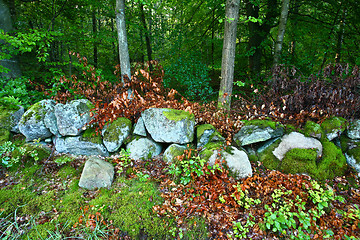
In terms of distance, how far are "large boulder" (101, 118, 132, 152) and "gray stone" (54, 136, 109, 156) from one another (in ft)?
0.69

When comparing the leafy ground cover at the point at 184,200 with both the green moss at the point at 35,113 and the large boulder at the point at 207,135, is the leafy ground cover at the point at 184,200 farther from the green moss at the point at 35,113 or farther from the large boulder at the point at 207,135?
the green moss at the point at 35,113

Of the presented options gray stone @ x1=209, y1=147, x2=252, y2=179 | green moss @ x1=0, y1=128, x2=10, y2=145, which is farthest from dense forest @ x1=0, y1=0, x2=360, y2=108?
gray stone @ x1=209, y1=147, x2=252, y2=179

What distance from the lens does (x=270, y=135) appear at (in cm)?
372

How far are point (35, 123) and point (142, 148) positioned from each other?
8.70 feet

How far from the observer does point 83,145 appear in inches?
165

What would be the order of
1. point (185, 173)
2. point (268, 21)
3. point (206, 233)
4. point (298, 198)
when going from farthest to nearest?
point (268, 21) < point (185, 173) < point (298, 198) < point (206, 233)

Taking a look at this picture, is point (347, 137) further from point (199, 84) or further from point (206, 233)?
point (199, 84)

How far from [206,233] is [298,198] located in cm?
162

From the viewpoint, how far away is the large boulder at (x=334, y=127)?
12.3 feet

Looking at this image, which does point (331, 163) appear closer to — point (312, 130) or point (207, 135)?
point (312, 130)

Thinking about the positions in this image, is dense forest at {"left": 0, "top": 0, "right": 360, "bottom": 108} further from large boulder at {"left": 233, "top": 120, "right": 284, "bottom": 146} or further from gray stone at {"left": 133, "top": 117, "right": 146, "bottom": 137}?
gray stone at {"left": 133, "top": 117, "right": 146, "bottom": 137}

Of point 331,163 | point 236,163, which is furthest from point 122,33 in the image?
point 331,163

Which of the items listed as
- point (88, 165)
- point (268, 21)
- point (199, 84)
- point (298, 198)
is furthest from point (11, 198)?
point (268, 21)

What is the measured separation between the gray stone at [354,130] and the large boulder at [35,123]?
6952mm
